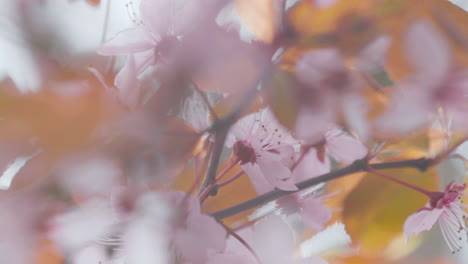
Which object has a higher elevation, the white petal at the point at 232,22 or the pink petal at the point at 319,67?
the white petal at the point at 232,22

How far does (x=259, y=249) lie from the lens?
229 millimetres

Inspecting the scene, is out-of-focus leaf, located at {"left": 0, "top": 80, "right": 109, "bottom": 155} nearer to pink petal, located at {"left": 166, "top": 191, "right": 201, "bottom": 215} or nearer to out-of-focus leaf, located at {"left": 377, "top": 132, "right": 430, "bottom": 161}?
pink petal, located at {"left": 166, "top": 191, "right": 201, "bottom": 215}

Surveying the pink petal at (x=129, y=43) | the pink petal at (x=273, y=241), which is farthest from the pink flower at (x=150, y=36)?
the pink petal at (x=273, y=241)

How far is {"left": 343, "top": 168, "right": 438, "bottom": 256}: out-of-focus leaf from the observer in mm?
259

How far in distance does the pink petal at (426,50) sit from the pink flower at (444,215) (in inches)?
3.2

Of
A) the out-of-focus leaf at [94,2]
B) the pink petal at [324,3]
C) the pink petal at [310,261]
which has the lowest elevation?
the pink petal at [310,261]

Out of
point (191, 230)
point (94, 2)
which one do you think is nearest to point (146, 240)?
point (191, 230)

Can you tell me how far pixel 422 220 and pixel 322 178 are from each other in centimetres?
6

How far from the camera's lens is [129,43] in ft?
0.66

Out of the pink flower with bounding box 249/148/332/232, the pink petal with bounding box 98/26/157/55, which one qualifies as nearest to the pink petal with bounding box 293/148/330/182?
the pink flower with bounding box 249/148/332/232

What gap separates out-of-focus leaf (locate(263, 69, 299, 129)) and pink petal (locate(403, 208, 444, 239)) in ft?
0.33

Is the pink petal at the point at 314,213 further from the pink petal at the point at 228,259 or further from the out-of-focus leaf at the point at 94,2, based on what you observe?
the out-of-focus leaf at the point at 94,2

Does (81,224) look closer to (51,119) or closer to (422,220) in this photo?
(51,119)

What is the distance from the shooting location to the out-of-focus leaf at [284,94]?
20cm
